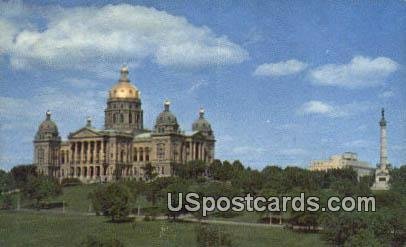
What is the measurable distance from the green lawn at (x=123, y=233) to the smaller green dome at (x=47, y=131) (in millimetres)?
57249

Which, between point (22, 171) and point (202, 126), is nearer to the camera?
point (22, 171)

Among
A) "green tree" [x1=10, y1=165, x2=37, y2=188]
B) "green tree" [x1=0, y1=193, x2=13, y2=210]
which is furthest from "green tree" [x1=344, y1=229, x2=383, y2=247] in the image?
"green tree" [x1=10, y1=165, x2=37, y2=188]

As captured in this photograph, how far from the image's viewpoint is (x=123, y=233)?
5897cm

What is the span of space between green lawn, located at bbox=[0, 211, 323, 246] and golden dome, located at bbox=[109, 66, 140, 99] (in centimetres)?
5814

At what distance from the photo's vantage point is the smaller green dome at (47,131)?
124 m

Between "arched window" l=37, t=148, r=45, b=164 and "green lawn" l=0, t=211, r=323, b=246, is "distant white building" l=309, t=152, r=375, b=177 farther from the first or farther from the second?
"green lawn" l=0, t=211, r=323, b=246

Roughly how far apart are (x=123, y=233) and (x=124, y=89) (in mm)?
68114

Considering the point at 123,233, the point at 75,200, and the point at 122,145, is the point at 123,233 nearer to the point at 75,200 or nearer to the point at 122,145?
the point at 75,200

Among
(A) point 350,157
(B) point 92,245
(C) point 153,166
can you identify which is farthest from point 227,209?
(A) point 350,157

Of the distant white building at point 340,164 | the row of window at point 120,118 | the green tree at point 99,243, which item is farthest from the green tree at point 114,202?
the distant white building at point 340,164

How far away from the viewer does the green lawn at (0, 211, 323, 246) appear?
179 feet

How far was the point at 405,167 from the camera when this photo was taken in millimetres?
85188

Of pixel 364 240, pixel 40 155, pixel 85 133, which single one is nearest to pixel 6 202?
pixel 364 240

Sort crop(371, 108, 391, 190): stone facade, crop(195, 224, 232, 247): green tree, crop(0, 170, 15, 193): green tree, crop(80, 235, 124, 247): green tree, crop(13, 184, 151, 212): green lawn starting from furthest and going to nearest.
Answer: crop(371, 108, 391, 190): stone facade
crop(0, 170, 15, 193): green tree
crop(13, 184, 151, 212): green lawn
crop(195, 224, 232, 247): green tree
crop(80, 235, 124, 247): green tree
